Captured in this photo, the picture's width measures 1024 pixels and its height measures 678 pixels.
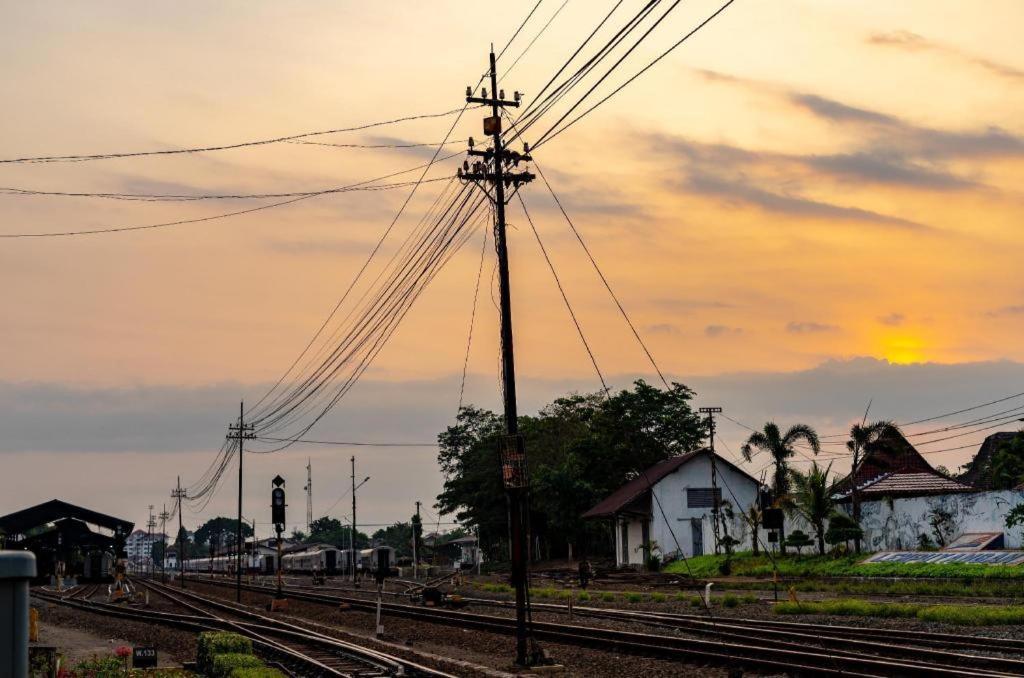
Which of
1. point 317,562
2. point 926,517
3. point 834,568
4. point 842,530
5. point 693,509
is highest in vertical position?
point 693,509

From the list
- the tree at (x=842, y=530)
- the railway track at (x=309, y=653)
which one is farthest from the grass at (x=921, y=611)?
the tree at (x=842, y=530)

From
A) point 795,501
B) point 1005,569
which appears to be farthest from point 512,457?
point 795,501

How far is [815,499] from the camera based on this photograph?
5553 cm

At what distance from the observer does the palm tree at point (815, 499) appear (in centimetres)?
5547

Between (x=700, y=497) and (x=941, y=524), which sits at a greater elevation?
(x=700, y=497)

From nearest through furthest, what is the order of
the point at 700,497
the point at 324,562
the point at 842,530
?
1. the point at 842,530
2. the point at 700,497
3. the point at 324,562

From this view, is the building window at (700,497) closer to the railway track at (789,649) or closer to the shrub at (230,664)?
the railway track at (789,649)

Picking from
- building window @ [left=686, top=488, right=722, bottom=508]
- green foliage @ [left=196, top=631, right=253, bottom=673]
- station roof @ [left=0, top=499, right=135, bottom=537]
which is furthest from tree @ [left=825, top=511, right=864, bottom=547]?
station roof @ [left=0, top=499, right=135, bottom=537]

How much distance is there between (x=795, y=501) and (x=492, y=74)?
3725 cm

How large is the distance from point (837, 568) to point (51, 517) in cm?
5307

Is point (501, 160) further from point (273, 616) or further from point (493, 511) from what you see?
point (493, 511)

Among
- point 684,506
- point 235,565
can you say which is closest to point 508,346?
point 684,506

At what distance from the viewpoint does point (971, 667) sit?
19172mm

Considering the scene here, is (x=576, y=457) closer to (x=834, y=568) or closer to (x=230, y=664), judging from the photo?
(x=834, y=568)
